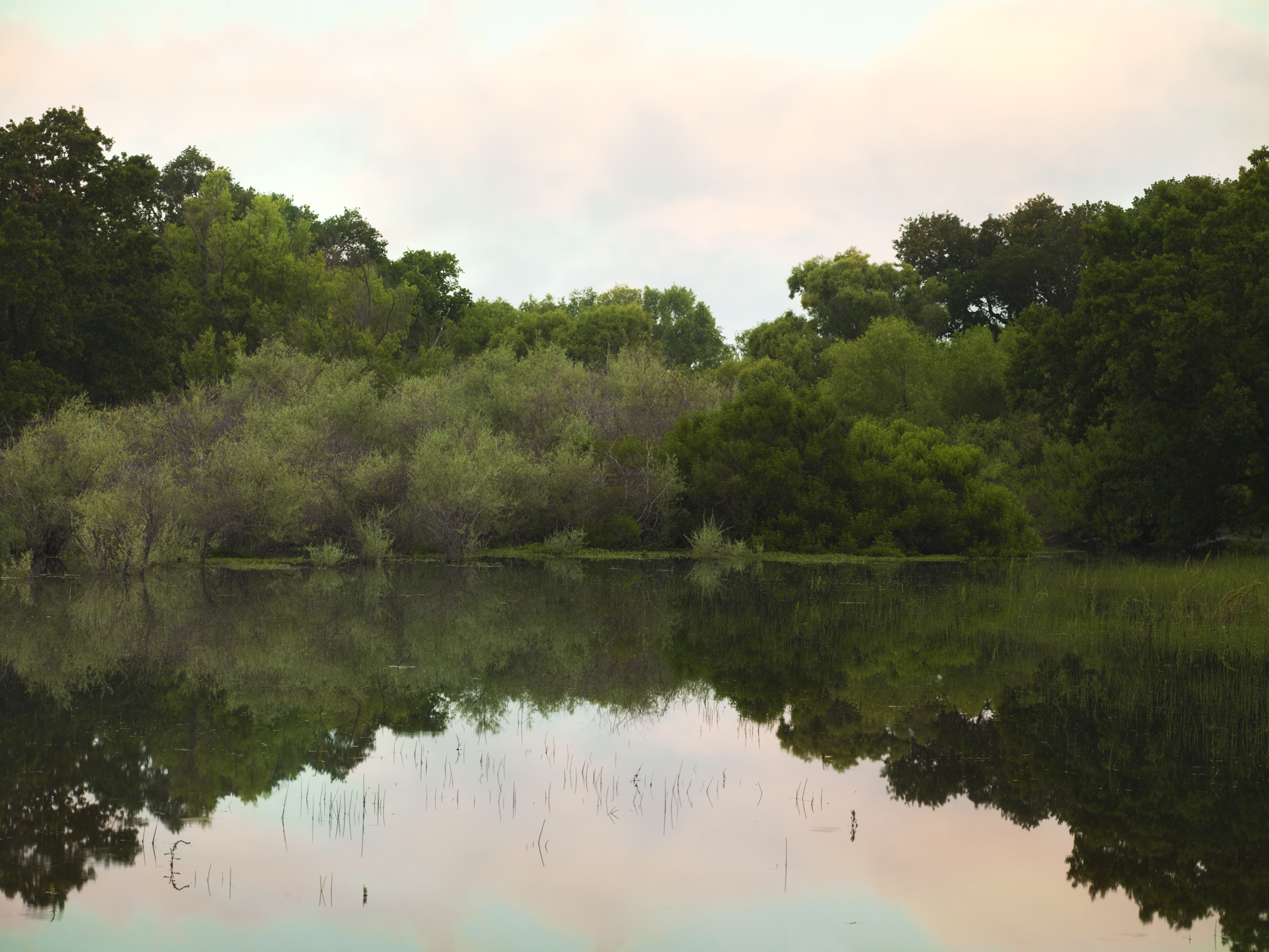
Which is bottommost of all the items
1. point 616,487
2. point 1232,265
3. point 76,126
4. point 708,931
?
point 708,931

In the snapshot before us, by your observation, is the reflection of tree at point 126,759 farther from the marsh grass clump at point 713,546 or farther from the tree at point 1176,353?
the tree at point 1176,353

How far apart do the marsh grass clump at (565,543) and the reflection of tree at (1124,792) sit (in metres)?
20.8

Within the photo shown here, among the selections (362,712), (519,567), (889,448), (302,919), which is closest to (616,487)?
(519,567)

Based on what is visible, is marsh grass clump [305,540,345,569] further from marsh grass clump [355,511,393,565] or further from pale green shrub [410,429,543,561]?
pale green shrub [410,429,543,561]

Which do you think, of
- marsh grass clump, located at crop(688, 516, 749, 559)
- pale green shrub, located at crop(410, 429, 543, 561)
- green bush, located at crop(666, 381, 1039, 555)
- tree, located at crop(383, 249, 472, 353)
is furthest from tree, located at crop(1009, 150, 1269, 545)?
tree, located at crop(383, 249, 472, 353)

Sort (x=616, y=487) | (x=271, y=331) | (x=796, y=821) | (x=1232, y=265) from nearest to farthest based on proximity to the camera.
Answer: (x=796, y=821), (x=1232, y=265), (x=616, y=487), (x=271, y=331)

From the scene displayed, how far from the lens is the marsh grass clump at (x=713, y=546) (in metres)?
32.9

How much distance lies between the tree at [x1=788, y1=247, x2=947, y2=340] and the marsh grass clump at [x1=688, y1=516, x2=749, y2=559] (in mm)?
32771

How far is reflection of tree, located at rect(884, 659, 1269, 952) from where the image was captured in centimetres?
712

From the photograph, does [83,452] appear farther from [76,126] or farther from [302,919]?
[302,919]

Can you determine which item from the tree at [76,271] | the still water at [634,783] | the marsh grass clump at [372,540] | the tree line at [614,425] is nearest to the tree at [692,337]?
the tree line at [614,425]

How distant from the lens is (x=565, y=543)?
108ft

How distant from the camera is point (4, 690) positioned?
494 inches

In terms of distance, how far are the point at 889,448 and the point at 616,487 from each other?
8211 millimetres
